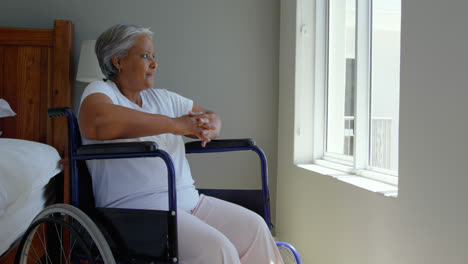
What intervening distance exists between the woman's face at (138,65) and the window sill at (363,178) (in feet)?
3.08

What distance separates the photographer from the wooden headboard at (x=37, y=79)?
97.5 inches

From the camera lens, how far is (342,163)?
7.02ft

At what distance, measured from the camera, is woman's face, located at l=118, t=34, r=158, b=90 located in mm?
1362

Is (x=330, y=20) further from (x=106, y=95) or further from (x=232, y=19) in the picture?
(x=106, y=95)

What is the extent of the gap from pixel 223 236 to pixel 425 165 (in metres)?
0.64

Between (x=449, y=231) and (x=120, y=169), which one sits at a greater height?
(x=120, y=169)

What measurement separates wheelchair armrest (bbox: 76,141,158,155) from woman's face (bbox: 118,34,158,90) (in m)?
0.37

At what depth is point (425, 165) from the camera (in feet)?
3.90

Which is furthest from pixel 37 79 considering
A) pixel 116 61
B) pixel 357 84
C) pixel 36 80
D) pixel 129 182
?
pixel 357 84

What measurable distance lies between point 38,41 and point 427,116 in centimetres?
230

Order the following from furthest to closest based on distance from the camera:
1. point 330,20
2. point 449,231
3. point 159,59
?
point 159,59 → point 330,20 → point 449,231

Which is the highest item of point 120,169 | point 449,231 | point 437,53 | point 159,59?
point 159,59

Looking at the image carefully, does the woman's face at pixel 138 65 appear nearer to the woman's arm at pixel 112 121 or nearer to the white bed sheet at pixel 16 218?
the woman's arm at pixel 112 121

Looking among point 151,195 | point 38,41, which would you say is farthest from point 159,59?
point 151,195
